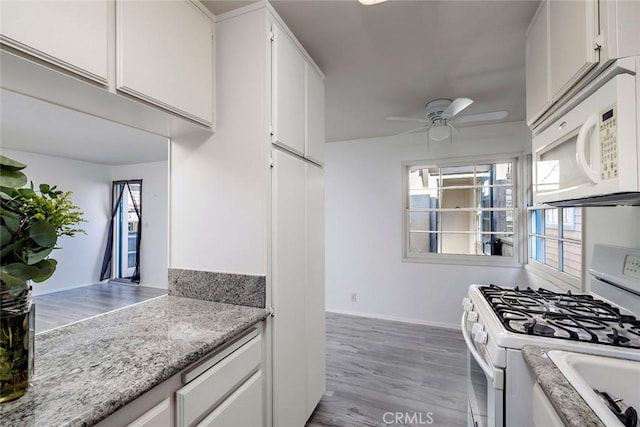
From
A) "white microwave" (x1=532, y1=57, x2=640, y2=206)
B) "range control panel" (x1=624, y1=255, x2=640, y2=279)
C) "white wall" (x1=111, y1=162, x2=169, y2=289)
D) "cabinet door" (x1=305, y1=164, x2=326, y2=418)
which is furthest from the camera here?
"white wall" (x1=111, y1=162, x2=169, y2=289)

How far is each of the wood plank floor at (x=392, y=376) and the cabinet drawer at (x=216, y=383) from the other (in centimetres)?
101

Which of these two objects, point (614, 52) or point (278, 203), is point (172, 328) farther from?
point (614, 52)

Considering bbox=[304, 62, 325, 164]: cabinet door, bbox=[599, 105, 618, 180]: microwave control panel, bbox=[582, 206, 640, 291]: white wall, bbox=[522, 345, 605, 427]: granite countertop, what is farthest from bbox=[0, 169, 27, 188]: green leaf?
bbox=[582, 206, 640, 291]: white wall

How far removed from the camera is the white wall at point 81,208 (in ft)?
16.3

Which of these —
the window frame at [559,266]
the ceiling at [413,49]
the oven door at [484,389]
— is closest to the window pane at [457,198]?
the window frame at [559,266]

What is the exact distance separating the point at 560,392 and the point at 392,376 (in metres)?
1.91

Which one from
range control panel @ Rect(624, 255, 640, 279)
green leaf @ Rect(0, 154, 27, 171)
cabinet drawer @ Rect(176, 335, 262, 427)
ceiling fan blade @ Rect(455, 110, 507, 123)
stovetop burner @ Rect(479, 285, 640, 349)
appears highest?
ceiling fan blade @ Rect(455, 110, 507, 123)

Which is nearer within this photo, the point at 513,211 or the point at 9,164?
the point at 9,164

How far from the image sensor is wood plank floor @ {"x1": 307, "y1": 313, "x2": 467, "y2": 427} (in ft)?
6.46

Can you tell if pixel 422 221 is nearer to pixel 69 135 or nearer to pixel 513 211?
pixel 513 211

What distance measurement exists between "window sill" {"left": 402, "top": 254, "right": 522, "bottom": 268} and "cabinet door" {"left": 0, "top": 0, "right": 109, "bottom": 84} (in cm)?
357

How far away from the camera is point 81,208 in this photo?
5605 millimetres

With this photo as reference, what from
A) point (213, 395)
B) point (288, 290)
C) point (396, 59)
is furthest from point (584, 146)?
point (213, 395)

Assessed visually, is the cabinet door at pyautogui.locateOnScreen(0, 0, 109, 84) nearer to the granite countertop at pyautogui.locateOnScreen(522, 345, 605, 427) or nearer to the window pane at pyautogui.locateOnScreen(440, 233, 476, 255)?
the granite countertop at pyautogui.locateOnScreen(522, 345, 605, 427)
